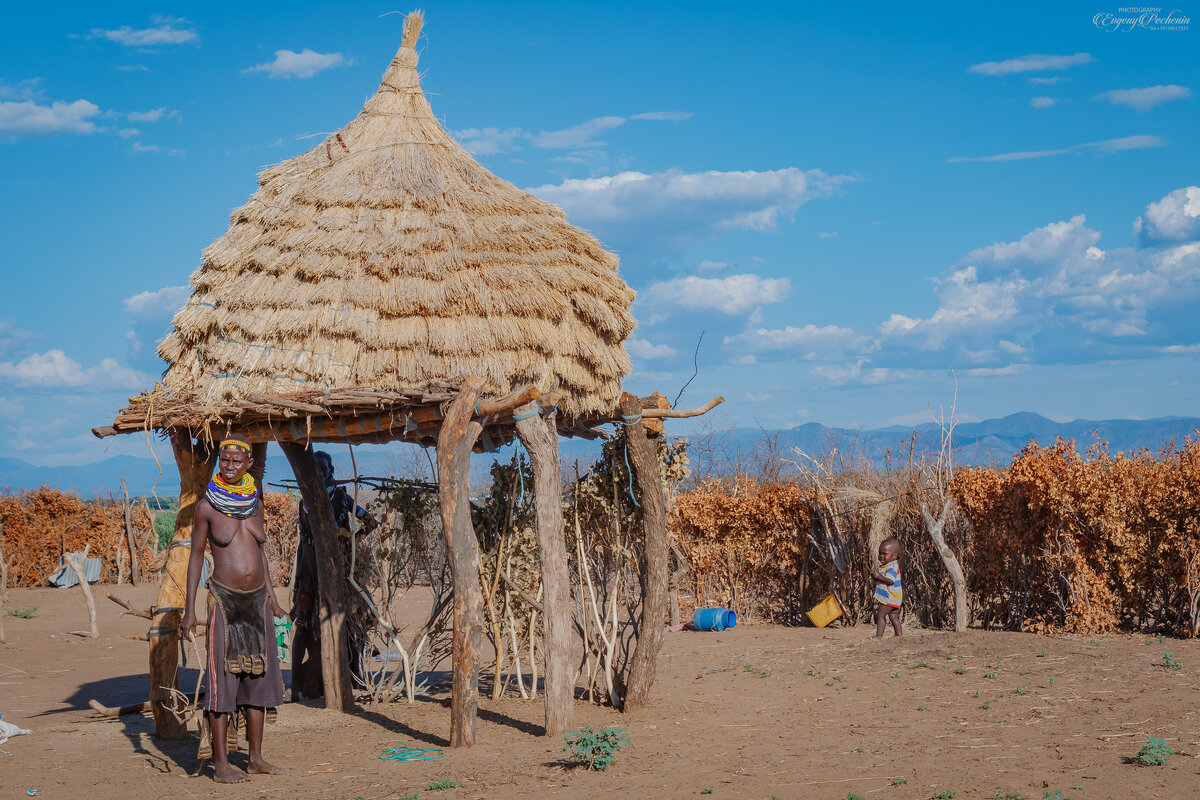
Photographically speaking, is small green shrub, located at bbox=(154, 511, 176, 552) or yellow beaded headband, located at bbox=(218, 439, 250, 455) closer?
yellow beaded headband, located at bbox=(218, 439, 250, 455)

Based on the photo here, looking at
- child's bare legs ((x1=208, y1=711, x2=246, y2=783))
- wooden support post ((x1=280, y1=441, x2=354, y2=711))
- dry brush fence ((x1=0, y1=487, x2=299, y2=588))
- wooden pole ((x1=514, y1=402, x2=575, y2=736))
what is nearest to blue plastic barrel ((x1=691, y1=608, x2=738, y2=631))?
wooden support post ((x1=280, y1=441, x2=354, y2=711))

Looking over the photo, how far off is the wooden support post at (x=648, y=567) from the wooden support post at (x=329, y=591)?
8.28 ft

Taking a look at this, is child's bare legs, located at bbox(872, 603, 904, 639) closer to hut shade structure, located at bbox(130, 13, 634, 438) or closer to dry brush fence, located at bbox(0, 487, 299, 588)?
hut shade structure, located at bbox(130, 13, 634, 438)

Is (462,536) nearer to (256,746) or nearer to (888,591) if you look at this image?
(256,746)

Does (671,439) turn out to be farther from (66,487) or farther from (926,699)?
(66,487)

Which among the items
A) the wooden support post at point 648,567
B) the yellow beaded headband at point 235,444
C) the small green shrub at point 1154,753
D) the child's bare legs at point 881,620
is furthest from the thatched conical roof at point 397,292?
the child's bare legs at point 881,620

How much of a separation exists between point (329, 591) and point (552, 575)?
7.63ft

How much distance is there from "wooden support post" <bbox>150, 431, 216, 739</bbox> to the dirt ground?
24 cm

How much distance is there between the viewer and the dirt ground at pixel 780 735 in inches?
235

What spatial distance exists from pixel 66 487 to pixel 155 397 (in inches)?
638

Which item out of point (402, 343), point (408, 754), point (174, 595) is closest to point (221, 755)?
point (408, 754)

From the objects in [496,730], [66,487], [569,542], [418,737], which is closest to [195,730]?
[418,737]

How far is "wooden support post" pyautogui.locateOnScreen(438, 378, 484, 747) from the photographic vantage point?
6.83 meters

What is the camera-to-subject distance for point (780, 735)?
7.38 meters
